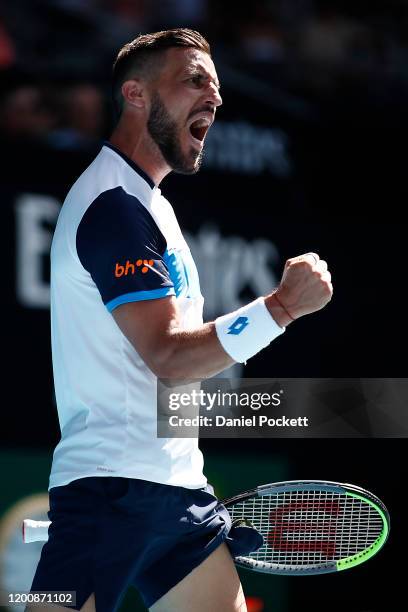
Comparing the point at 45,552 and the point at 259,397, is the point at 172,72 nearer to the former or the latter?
the point at 45,552

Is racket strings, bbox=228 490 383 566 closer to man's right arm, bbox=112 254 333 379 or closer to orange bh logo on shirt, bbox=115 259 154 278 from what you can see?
man's right arm, bbox=112 254 333 379

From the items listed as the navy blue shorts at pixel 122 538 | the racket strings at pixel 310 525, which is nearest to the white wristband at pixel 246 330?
the navy blue shorts at pixel 122 538

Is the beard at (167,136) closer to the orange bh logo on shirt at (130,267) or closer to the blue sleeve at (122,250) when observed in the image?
the blue sleeve at (122,250)

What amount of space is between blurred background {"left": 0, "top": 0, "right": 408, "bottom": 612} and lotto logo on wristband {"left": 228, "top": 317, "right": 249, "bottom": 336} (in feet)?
7.14

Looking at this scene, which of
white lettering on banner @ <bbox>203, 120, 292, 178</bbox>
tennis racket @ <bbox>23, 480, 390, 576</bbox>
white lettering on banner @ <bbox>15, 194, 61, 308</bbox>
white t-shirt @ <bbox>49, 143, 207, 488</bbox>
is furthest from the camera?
white lettering on banner @ <bbox>203, 120, 292, 178</bbox>

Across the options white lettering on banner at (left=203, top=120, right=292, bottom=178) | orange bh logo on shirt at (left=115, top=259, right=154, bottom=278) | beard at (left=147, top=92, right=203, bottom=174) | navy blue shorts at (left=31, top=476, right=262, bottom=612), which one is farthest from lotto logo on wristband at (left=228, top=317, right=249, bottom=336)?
Answer: white lettering on banner at (left=203, top=120, right=292, bottom=178)

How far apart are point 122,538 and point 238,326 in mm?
548

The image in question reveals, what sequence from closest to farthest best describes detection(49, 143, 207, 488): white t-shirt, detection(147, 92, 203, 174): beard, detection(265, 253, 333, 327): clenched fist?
detection(265, 253, 333, 327): clenched fist < detection(49, 143, 207, 488): white t-shirt < detection(147, 92, 203, 174): beard

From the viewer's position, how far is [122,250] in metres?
2.60

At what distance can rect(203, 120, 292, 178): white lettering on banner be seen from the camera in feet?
18.1

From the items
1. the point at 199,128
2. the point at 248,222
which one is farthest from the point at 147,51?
the point at 248,222

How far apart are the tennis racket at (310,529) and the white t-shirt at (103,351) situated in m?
0.35

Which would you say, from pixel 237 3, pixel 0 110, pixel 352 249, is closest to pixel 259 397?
pixel 352 249

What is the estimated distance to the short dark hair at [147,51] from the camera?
295 centimetres
